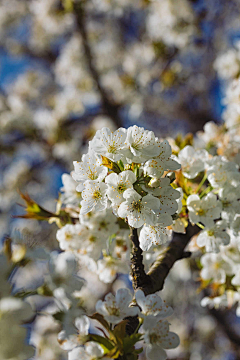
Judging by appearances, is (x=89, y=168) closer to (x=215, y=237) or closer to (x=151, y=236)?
(x=151, y=236)

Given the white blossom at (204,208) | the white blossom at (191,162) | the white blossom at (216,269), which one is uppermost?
the white blossom at (191,162)

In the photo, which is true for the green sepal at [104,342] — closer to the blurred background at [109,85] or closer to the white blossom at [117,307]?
the white blossom at [117,307]

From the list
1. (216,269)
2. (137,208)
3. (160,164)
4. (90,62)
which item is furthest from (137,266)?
(90,62)

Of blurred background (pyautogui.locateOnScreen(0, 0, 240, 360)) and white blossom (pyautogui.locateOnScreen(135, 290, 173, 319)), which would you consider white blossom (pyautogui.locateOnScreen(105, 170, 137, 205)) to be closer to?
white blossom (pyautogui.locateOnScreen(135, 290, 173, 319))

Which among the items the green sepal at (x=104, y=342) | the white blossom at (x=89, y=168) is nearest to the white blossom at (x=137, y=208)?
the white blossom at (x=89, y=168)

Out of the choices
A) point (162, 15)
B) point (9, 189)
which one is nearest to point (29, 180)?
point (9, 189)

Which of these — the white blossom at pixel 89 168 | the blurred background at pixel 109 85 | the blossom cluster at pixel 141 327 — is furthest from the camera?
the blurred background at pixel 109 85

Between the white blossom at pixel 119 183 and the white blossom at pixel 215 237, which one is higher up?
the white blossom at pixel 119 183

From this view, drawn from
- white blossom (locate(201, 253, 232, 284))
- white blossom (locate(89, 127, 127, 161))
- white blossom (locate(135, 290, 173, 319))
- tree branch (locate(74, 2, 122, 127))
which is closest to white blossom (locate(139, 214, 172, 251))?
white blossom (locate(135, 290, 173, 319))

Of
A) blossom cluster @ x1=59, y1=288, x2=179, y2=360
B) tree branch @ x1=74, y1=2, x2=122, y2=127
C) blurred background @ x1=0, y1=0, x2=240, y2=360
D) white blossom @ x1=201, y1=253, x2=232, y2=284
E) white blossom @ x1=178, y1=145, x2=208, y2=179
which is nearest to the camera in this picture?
blossom cluster @ x1=59, y1=288, x2=179, y2=360

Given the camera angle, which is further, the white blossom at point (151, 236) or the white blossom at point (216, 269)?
the white blossom at point (216, 269)
